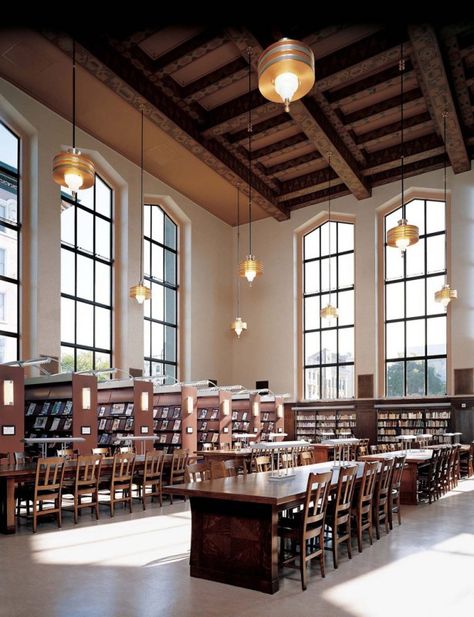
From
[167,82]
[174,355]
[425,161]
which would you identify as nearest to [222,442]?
[174,355]

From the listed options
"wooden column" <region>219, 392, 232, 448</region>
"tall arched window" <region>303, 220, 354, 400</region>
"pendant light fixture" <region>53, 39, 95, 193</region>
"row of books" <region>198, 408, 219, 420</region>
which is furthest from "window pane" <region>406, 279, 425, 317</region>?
"pendant light fixture" <region>53, 39, 95, 193</region>

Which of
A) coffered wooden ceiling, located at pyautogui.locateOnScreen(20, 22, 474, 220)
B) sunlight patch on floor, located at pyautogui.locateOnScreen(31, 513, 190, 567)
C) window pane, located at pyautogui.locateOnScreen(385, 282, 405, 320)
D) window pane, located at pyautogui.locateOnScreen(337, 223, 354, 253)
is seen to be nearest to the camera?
sunlight patch on floor, located at pyautogui.locateOnScreen(31, 513, 190, 567)

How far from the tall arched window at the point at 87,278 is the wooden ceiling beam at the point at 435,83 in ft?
27.8

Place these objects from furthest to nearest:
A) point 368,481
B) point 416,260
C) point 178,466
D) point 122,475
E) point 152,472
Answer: point 416,260 → point 178,466 → point 152,472 → point 122,475 → point 368,481

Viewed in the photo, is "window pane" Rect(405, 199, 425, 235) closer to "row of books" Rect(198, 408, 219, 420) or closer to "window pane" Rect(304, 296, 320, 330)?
"window pane" Rect(304, 296, 320, 330)

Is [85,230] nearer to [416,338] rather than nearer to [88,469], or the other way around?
[88,469]

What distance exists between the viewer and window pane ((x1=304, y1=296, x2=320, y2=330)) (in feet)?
59.8

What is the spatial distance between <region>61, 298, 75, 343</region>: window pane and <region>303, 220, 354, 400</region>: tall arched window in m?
8.10

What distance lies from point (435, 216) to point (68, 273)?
10.9 m

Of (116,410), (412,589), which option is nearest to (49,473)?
(412,589)

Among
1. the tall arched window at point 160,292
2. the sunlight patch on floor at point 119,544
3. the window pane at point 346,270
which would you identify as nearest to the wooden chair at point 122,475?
the sunlight patch on floor at point 119,544

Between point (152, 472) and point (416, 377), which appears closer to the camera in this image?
point (152, 472)

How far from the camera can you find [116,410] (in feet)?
37.4

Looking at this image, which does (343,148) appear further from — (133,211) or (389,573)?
(389,573)
